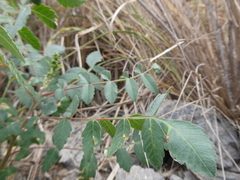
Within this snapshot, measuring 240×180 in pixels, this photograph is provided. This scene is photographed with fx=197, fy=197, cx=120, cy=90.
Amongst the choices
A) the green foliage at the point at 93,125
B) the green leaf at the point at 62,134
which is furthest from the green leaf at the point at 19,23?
the green leaf at the point at 62,134

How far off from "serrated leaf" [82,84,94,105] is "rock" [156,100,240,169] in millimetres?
393

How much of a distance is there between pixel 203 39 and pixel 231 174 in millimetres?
687

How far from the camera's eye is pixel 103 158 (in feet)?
3.13

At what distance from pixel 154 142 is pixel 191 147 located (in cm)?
8

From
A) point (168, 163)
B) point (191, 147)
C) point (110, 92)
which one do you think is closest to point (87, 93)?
point (110, 92)

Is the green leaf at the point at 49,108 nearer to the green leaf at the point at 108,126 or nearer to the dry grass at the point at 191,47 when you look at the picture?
the green leaf at the point at 108,126

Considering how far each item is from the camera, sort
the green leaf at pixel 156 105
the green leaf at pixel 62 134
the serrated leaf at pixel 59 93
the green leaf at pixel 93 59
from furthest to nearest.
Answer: the green leaf at pixel 93 59, the serrated leaf at pixel 59 93, the green leaf at pixel 62 134, the green leaf at pixel 156 105

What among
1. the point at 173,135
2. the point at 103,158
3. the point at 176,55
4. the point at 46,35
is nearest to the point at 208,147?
the point at 173,135

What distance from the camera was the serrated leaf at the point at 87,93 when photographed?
692 mm

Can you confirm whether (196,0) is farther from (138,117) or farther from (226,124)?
(138,117)

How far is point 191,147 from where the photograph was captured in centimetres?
44

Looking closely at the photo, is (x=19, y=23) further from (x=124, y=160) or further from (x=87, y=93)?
(x=124, y=160)

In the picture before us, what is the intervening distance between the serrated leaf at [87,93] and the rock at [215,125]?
1.29 feet

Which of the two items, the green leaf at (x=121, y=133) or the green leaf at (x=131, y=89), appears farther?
the green leaf at (x=131, y=89)
